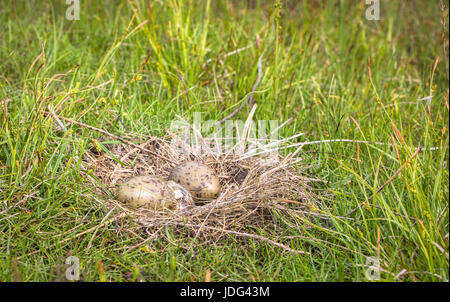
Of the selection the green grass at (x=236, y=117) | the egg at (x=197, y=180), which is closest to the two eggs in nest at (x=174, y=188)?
the egg at (x=197, y=180)

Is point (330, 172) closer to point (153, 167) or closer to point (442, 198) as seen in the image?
point (442, 198)

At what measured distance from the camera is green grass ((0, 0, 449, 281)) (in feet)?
7.65

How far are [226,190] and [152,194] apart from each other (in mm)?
482

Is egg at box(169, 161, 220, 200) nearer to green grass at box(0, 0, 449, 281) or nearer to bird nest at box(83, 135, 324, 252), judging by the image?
Result: bird nest at box(83, 135, 324, 252)

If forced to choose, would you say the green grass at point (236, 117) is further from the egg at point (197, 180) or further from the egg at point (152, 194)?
the egg at point (197, 180)

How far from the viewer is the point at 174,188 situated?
2.78 meters

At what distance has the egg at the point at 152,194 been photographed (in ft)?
8.71

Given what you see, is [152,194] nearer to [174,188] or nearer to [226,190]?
[174,188]

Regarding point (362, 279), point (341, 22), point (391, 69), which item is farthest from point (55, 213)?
point (341, 22)

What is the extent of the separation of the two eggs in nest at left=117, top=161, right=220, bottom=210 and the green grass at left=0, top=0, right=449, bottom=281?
156mm

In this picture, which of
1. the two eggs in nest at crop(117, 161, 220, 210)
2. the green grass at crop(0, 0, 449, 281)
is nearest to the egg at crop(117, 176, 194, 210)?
the two eggs in nest at crop(117, 161, 220, 210)

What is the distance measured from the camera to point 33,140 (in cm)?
278

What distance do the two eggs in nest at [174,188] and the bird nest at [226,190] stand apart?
0.05 meters

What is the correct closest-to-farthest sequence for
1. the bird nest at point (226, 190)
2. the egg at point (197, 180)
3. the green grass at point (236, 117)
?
the green grass at point (236, 117)
the bird nest at point (226, 190)
the egg at point (197, 180)
